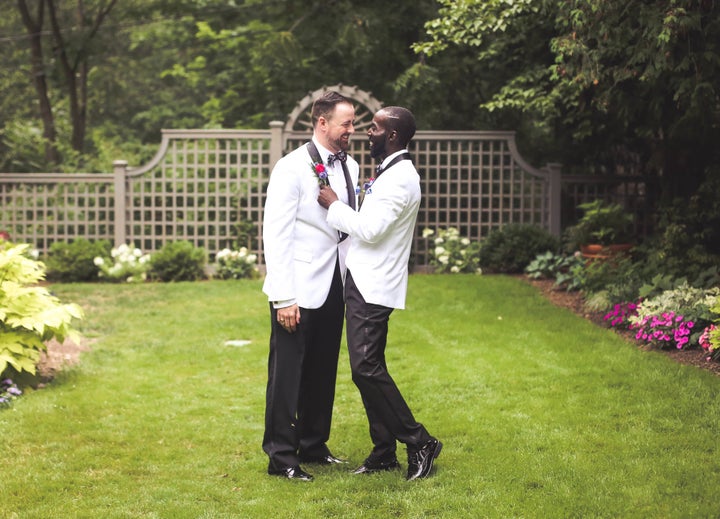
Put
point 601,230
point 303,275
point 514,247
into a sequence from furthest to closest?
1. point 514,247
2. point 601,230
3. point 303,275

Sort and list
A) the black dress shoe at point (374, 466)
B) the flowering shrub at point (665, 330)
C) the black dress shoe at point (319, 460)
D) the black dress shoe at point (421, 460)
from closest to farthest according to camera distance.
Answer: the black dress shoe at point (421, 460)
the black dress shoe at point (374, 466)
the black dress shoe at point (319, 460)
the flowering shrub at point (665, 330)

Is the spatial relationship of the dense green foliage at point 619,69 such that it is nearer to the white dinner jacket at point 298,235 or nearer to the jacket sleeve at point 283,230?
the white dinner jacket at point 298,235

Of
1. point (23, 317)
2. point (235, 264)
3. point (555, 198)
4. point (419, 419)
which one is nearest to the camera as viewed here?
point (419, 419)

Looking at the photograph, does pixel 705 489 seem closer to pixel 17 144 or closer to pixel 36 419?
pixel 36 419

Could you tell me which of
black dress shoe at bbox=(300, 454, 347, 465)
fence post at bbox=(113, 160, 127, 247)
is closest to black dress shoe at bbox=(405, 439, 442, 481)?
black dress shoe at bbox=(300, 454, 347, 465)

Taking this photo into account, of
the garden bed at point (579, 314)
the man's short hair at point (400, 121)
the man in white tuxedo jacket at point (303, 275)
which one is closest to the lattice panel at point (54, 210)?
the garden bed at point (579, 314)

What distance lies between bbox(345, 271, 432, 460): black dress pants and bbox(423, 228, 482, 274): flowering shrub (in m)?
7.83

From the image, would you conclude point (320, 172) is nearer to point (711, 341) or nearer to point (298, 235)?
point (298, 235)

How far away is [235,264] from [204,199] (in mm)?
1422

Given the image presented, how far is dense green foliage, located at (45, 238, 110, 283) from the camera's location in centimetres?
1241

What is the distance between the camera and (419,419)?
18.6 feet

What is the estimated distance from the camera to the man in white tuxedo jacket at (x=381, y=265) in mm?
4273

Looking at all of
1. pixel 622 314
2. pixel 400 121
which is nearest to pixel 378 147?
pixel 400 121

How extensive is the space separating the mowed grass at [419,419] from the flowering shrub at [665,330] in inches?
6.8
